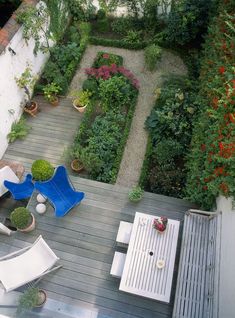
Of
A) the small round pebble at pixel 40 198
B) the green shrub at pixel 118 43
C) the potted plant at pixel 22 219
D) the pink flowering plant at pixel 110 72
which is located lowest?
the potted plant at pixel 22 219

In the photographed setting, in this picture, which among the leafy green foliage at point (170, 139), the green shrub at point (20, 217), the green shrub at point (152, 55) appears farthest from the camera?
the green shrub at point (152, 55)

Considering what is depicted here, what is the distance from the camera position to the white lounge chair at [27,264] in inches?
252

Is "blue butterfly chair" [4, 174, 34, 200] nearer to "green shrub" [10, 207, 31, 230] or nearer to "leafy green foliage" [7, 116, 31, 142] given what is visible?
"green shrub" [10, 207, 31, 230]

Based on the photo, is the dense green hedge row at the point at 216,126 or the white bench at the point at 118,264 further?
the white bench at the point at 118,264

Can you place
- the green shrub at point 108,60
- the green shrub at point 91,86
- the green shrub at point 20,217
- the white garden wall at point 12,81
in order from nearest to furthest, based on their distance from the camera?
the green shrub at point 20,217, the white garden wall at point 12,81, the green shrub at point 91,86, the green shrub at point 108,60

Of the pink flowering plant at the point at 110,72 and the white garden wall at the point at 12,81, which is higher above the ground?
the pink flowering plant at the point at 110,72

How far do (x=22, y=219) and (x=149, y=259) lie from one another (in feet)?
8.94

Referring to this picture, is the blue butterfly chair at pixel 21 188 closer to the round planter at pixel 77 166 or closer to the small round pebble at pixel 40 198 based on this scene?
the small round pebble at pixel 40 198

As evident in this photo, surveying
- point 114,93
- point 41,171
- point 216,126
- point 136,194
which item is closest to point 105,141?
point 114,93

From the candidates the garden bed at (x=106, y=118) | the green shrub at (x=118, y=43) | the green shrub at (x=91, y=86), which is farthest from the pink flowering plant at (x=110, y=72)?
the green shrub at (x=118, y=43)

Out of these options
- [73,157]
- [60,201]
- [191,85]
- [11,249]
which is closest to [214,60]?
[191,85]

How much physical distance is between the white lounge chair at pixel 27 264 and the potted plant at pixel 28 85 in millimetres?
4037

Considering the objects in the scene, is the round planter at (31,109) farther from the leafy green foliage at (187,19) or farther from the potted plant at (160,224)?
the potted plant at (160,224)

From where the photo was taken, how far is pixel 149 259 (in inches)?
246
